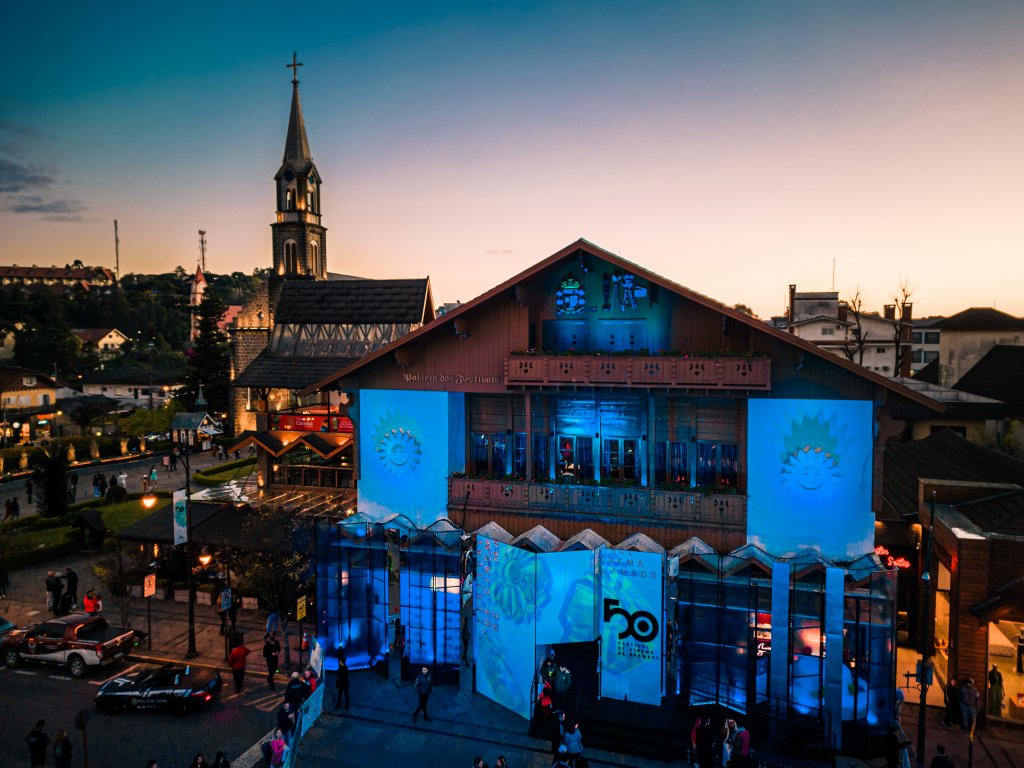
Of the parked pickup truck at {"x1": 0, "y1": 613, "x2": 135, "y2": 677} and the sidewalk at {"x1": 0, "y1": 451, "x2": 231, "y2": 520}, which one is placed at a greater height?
the sidewalk at {"x1": 0, "y1": 451, "x2": 231, "y2": 520}

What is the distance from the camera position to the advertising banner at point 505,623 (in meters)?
18.8

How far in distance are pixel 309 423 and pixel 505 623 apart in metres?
14.7

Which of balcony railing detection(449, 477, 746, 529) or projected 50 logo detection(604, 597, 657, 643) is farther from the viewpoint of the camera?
balcony railing detection(449, 477, 746, 529)

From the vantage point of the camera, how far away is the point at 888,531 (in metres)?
23.0

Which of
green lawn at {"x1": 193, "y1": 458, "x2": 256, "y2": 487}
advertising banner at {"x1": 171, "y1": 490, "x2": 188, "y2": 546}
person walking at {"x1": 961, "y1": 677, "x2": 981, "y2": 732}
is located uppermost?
advertising banner at {"x1": 171, "y1": 490, "x2": 188, "y2": 546}

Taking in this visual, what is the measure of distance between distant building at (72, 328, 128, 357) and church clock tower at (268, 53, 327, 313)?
75.2 meters

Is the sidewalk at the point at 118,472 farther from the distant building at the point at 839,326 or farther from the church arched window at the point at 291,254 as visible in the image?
the distant building at the point at 839,326

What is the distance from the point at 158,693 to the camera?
19.0 meters

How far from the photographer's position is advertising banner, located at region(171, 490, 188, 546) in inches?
939

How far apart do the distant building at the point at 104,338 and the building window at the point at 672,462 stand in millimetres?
123438

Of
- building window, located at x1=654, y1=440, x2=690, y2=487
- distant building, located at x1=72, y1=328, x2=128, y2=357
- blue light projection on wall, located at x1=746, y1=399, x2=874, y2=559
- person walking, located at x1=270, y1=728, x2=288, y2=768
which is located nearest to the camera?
person walking, located at x1=270, y1=728, x2=288, y2=768

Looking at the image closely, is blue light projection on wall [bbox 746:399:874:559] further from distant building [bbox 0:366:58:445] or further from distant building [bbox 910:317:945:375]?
distant building [bbox 910:317:945:375]

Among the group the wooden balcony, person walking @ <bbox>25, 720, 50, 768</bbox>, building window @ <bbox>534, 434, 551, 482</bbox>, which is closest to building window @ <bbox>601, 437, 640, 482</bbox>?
building window @ <bbox>534, 434, 551, 482</bbox>

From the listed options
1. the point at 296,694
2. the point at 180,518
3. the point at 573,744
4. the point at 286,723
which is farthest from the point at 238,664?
the point at 573,744
